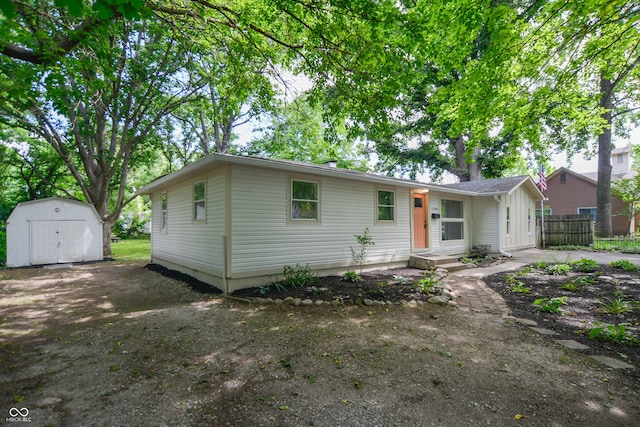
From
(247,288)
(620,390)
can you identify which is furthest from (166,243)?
(620,390)

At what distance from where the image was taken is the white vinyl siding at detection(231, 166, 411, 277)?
6449mm

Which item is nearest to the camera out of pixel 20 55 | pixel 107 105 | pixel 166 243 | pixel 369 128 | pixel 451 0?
pixel 20 55

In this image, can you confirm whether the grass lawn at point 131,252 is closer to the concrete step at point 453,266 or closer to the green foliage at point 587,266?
the concrete step at point 453,266

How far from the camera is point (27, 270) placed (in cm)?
1028

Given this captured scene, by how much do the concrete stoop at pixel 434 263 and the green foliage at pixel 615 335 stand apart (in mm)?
5316

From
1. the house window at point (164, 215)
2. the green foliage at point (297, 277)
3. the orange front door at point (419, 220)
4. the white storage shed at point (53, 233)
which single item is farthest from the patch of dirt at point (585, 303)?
the white storage shed at point (53, 233)

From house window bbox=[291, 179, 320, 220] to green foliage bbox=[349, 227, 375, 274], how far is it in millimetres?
1637

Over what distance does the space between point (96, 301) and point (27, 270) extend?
6.92 meters

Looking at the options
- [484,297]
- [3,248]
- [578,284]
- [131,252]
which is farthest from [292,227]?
[131,252]

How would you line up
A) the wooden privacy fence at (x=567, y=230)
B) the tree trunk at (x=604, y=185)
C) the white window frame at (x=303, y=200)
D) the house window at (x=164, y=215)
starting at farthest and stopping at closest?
the tree trunk at (x=604, y=185) → the wooden privacy fence at (x=567, y=230) → the house window at (x=164, y=215) → the white window frame at (x=303, y=200)

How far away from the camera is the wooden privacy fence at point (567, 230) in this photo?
15.2 meters

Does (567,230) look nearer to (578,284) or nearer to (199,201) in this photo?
(578,284)

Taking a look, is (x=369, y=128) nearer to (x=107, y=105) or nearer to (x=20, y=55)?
(x=20, y=55)

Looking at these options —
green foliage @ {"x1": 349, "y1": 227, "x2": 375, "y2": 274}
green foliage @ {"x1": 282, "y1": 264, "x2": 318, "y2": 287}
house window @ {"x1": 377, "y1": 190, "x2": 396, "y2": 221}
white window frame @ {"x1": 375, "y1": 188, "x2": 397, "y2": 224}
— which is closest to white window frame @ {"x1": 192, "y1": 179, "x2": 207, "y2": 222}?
green foliage @ {"x1": 282, "y1": 264, "x2": 318, "y2": 287}
